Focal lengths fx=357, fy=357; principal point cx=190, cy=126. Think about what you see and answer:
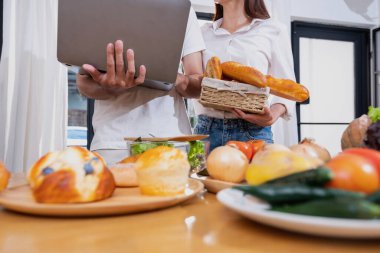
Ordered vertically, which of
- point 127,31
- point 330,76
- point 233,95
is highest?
point 330,76

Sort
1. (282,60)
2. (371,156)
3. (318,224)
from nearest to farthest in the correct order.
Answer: (318,224)
(371,156)
(282,60)

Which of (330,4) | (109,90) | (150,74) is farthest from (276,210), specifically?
(330,4)

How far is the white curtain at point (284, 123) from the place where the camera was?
9.29ft

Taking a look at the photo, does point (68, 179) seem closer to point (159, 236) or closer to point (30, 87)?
point (159, 236)

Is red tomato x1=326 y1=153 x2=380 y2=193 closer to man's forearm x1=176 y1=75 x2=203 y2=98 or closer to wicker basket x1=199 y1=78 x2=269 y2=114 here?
wicker basket x1=199 y1=78 x2=269 y2=114

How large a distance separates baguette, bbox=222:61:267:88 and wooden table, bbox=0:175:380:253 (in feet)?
2.00

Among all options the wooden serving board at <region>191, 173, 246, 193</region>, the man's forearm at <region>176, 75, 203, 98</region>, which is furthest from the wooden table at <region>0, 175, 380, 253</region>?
the man's forearm at <region>176, 75, 203, 98</region>

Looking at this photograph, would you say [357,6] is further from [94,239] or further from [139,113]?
[94,239]

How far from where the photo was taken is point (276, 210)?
0.38 meters

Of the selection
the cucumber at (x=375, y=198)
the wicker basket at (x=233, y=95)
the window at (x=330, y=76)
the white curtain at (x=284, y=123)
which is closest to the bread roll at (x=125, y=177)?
the cucumber at (x=375, y=198)

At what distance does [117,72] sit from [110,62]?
49mm

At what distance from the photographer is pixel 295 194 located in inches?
14.8

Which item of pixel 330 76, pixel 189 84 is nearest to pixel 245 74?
pixel 189 84

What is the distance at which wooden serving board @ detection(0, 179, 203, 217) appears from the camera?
1.49ft
